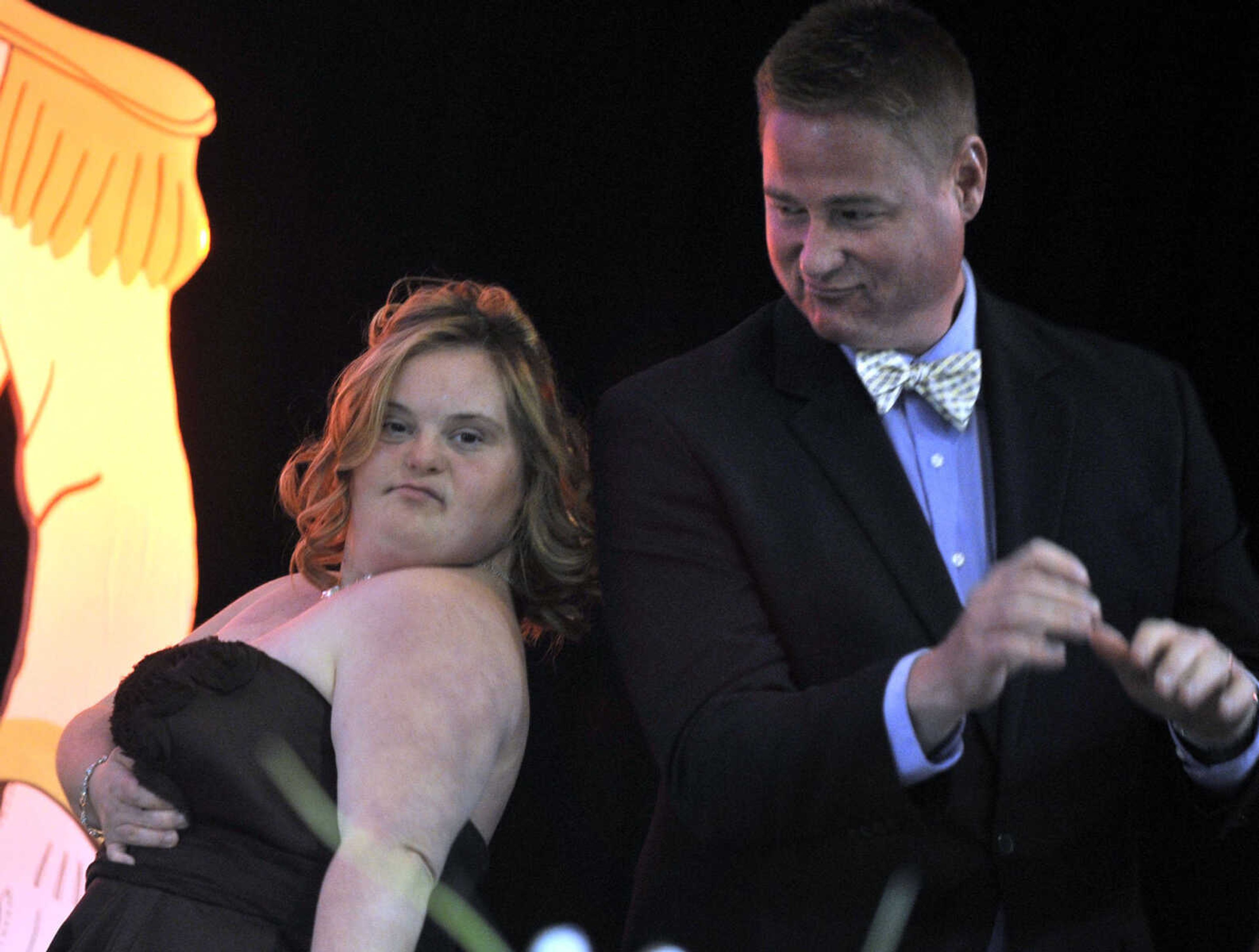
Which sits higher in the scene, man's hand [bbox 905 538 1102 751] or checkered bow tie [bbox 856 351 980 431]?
checkered bow tie [bbox 856 351 980 431]

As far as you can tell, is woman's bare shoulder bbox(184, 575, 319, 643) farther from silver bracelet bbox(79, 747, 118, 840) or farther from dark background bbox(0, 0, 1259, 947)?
dark background bbox(0, 0, 1259, 947)

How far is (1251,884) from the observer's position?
2.39 m

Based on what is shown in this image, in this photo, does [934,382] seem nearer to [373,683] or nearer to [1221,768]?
[1221,768]

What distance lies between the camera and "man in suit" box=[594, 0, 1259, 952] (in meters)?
1.64

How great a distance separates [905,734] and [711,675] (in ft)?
0.80

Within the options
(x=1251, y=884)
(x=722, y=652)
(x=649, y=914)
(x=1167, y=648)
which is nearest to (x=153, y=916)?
(x=649, y=914)

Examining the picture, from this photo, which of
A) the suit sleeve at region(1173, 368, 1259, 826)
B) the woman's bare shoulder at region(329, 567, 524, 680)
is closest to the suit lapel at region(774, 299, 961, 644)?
the suit sleeve at region(1173, 368, 1259, 826)

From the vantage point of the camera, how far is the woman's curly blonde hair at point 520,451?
91.0 inches

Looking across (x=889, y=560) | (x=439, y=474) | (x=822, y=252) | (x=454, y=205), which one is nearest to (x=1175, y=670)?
(x=889, y=560)

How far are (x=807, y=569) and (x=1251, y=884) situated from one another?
114cm

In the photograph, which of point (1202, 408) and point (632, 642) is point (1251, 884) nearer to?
point (1202, 408)

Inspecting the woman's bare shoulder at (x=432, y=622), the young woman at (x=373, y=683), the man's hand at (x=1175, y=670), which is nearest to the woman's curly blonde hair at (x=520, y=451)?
the young woman at (x=373, y=683)

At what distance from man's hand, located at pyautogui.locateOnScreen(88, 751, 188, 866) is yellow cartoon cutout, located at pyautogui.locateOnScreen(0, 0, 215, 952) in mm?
985

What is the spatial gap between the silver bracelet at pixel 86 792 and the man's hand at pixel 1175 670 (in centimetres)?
137
